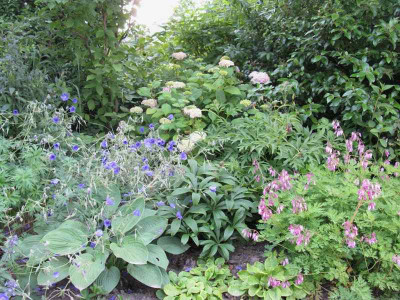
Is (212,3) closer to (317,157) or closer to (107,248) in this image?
(317,157)

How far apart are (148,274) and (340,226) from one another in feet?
3.86

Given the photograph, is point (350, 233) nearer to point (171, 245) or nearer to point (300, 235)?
point (300, 235)

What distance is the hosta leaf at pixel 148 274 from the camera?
7.53ft

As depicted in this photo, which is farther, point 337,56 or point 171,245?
point 337,56

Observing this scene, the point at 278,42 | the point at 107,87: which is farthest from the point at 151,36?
the point at 278,42

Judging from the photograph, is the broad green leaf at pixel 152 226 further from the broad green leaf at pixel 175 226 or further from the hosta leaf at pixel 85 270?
the hosta leaf at pixel 85 270

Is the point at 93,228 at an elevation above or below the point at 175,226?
above

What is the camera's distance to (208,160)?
318 cm

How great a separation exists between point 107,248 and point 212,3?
14.9ft

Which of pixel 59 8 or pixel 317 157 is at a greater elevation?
pixel 59 8

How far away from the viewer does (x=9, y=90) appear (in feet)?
11.1

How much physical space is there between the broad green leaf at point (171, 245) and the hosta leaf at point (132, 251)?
385mm

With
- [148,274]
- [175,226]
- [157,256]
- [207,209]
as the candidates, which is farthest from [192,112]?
[148,274]

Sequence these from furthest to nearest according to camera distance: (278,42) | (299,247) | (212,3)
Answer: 1. (212,3)
2. (278,42)
3. (299,247)
